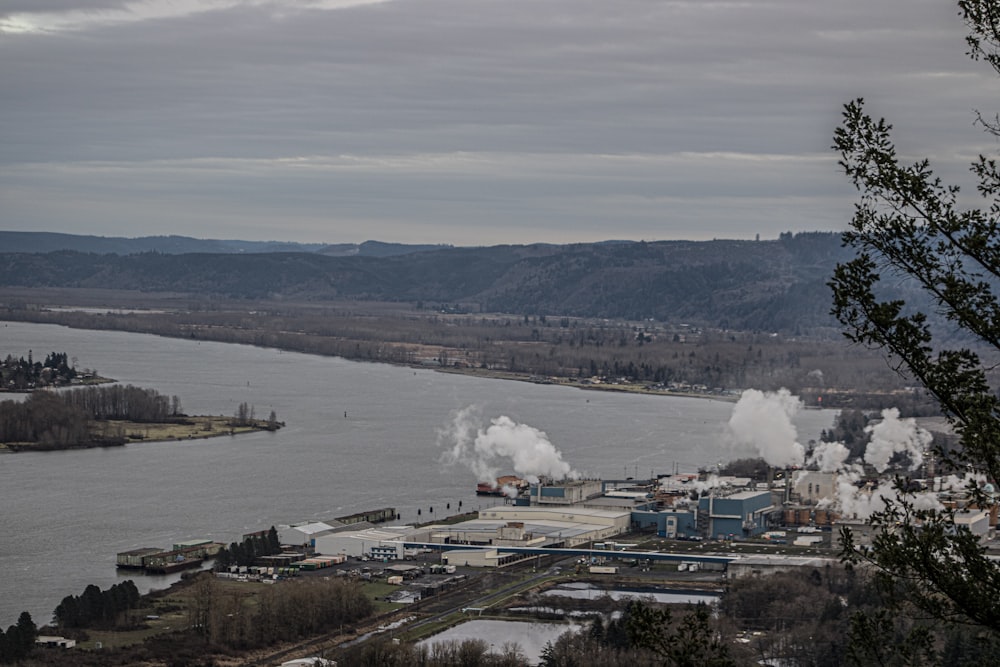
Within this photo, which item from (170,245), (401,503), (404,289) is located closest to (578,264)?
(404,289)

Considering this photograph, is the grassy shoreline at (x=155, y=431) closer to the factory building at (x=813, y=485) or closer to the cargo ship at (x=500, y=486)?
the cargo ship at (x=500, y=486)

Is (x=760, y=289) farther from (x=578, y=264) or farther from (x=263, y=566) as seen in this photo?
(x=263, y=566)

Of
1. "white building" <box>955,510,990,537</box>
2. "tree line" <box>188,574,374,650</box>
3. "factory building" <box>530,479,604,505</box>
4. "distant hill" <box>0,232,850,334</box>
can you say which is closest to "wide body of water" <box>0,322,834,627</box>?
"factory building" <box>530,479,604,505</box>

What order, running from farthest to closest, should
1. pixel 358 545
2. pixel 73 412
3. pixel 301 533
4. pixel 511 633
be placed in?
pixel 73 412 < pixel 301 533 < pixel 358 545 < pixel 511 633

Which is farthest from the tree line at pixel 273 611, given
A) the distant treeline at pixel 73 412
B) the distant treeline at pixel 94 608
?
the distant treeline at pixel 73 412

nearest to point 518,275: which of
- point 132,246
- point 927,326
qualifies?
point 132,246

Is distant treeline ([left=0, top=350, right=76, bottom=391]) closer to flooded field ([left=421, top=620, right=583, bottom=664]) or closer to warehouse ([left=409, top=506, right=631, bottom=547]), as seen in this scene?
warehouse ([left=409, top=506, right=631, bottom=547])

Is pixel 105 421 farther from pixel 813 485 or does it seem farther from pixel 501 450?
pixel 813 485
